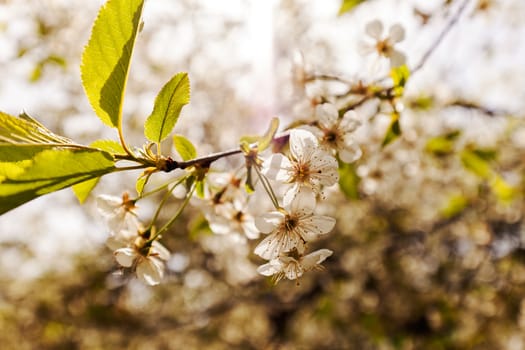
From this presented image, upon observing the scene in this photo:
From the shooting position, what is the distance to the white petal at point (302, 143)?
84 centimetres

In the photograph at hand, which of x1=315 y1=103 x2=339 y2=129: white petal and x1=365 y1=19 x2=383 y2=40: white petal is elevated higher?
x1=365 y1=19 x2=383 y2=40: white petal

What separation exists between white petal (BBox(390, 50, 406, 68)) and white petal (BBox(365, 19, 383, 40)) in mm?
154

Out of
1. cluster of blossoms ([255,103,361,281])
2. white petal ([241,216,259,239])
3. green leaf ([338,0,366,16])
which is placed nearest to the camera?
→ cluster of blossoms ([255,103,361,281])

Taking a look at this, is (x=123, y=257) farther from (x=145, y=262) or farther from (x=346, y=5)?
(x=346, y=5)

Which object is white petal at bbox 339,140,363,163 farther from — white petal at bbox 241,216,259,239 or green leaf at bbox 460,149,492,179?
green leaf at bbox 460,149,492,179

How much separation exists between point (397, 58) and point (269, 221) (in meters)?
0.65

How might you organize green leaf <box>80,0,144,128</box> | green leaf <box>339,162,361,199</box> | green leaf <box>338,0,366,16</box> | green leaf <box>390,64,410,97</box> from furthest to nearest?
green leaf <box>338,0,366,16</box>, green leaf <box>339,162,361,199</box>, green leaf <box>390,64,410,97</box>, green leaf <box>80,0,144,128</box>

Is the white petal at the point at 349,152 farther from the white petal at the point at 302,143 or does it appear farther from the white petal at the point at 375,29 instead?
the white petal at the point at 375,29

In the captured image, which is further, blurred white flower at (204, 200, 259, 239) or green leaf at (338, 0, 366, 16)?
green leaf at (338, 0, 366, 16)

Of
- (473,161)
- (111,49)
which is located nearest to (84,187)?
(111,49)

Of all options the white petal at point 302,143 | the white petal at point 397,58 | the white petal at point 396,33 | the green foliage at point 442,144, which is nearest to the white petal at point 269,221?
the white petal at point 302,143

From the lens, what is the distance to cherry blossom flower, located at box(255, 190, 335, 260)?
0.84m

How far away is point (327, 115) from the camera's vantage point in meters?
1.03

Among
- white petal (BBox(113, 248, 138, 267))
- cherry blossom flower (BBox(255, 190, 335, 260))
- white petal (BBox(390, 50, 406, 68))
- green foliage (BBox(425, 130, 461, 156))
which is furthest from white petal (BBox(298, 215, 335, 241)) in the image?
green foliage (BBox(425, 130, 461, 156))
